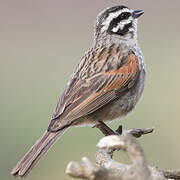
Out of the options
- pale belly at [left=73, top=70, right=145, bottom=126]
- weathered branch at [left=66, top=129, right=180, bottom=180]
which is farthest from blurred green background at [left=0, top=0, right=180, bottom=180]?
weathered branch at [left=66, top=129, right=180, bottom=180]

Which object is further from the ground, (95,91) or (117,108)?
(95,91)

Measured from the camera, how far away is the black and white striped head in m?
5.98

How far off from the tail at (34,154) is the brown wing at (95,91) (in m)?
0.09

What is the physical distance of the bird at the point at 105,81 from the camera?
17.0 feet

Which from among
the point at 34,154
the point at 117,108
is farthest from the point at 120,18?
the point at 34,154

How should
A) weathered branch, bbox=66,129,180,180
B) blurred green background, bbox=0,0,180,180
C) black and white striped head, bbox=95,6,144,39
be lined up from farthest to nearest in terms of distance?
blurred green background, bbox=0,0,180,180 → black and white striped head, bbox=95,6,144,39 → weathered branch, bbox=66,129,180,180

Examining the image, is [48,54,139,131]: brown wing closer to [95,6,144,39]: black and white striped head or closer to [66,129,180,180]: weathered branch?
[95,6,144,39]: black and white striped head

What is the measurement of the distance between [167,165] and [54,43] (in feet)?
18.9

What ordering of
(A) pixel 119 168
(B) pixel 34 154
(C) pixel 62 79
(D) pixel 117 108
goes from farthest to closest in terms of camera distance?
1. (C) pixel 62 79
2. (D) pixel 117 108
3. (B) pixel 34 154
4. (A) pixel 119 168

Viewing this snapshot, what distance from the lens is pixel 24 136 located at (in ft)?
27.6

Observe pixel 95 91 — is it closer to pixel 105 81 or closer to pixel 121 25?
pixel 105 81

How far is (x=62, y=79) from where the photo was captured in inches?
394

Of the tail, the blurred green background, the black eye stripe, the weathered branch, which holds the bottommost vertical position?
the blurred green background

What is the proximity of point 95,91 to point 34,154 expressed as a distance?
39.8 inches
